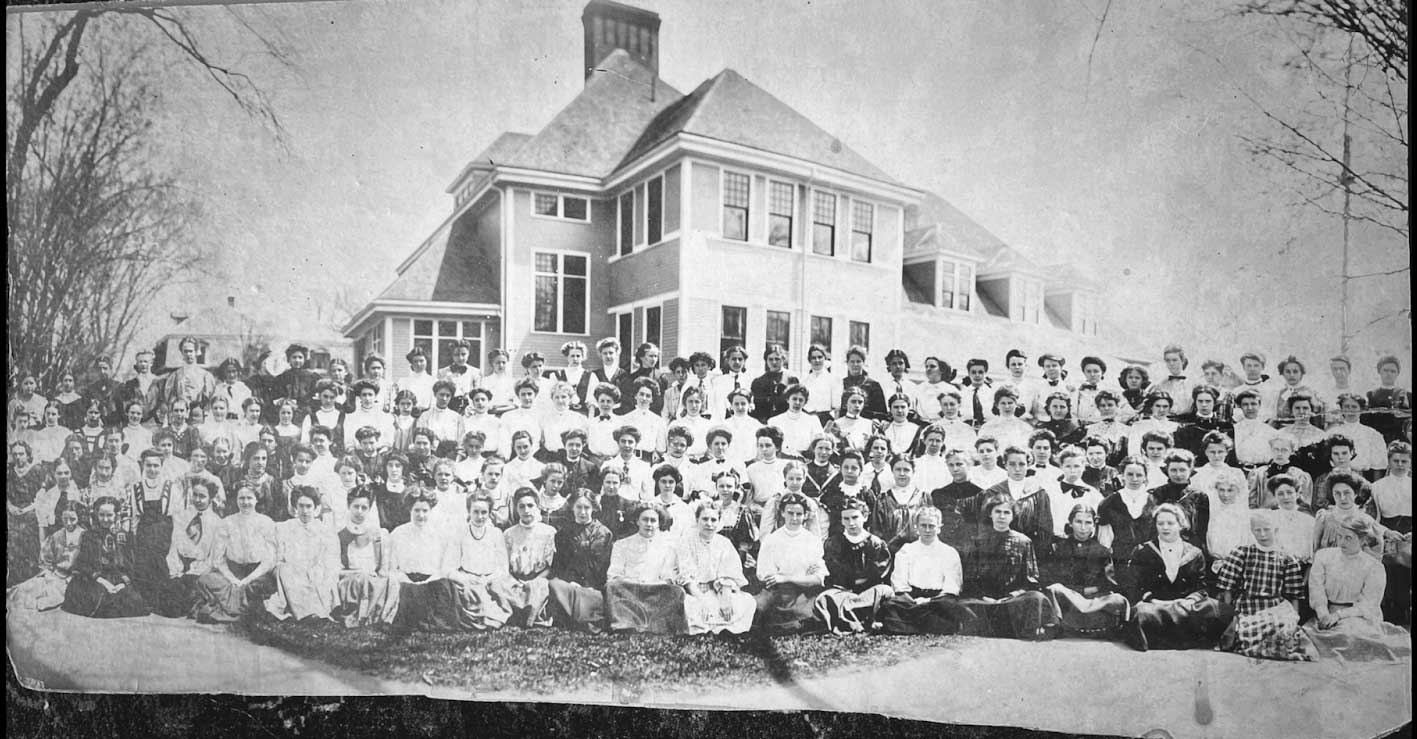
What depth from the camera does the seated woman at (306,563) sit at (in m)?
5.01

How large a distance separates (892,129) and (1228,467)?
2.40 meters

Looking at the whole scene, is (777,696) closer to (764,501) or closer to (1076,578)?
(764,501)

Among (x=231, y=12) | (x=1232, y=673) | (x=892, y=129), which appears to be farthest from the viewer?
(x=231, y=12)

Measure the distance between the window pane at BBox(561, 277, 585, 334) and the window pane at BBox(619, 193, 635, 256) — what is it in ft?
0.98

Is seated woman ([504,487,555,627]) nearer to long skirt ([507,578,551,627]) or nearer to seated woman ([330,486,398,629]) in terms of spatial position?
long skirt ([507,578,551,627])

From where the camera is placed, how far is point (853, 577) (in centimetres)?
471

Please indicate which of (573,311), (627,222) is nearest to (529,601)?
(573,311)

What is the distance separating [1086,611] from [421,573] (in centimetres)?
343

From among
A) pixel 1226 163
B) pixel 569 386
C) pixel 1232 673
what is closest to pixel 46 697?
pixel 569 386

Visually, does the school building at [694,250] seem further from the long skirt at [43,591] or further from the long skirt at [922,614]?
the long skirt at [43,591]

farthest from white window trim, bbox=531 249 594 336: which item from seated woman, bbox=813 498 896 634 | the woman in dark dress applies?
the woman in dark dress

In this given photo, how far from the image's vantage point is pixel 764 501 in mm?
4773

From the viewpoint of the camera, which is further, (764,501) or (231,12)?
(231,12)

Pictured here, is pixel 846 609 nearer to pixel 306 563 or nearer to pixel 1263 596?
pixel 1263 596
